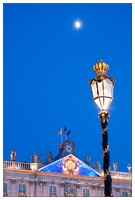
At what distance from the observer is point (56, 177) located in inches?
1560

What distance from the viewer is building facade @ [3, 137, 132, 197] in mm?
37781

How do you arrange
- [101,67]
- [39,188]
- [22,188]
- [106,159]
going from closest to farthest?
[106,159] → [101,67] → [22,188] → [39,188]

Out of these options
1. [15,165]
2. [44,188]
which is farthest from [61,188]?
[15,165]

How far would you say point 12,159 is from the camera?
127 ft

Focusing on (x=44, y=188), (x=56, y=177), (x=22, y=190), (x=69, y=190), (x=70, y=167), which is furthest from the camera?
(x=70, y=167)

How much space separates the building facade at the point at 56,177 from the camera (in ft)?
124

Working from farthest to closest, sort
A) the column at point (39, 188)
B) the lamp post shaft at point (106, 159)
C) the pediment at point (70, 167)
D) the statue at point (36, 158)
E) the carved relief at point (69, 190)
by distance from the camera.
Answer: the carved relief at point (69, 190), the pediment at point (70, 167), the statue at point (36, 158), the column at point (39, 188), the lamp post shaft at point (106, 159)

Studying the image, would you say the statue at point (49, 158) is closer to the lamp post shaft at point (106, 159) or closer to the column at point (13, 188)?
the column at point (13, 188)

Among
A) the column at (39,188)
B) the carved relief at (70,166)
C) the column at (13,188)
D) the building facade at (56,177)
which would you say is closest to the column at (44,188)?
the building facade at (56,177)

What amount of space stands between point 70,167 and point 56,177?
5.78 ft

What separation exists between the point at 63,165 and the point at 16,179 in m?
4.97

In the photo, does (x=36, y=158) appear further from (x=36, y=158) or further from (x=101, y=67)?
(x=101, y=67)

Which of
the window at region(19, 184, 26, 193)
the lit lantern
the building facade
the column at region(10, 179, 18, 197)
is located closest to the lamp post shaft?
the lit lantern

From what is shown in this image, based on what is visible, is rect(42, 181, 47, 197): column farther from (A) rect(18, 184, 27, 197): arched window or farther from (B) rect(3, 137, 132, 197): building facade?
(A) rect(18, 184, 27, 197): arched window
